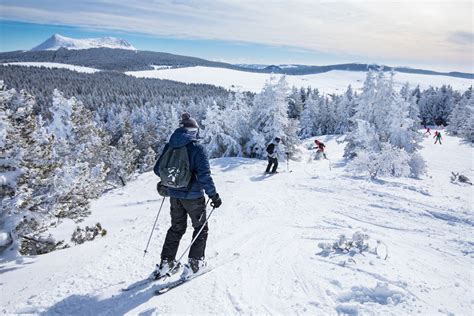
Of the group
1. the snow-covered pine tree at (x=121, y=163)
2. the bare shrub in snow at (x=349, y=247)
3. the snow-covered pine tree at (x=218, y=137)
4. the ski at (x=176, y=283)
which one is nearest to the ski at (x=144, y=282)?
the ski at (x=176, y=283)

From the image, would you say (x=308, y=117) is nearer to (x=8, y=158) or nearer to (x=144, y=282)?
(x=8, y=158)

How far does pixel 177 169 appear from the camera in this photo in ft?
15.7

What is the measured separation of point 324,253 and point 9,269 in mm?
6449

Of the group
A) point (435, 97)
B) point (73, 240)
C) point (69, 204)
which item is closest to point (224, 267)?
point (73, 240)

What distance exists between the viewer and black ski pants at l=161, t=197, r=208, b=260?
500cm

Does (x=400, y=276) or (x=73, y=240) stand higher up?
Result: (x=400, y=276)

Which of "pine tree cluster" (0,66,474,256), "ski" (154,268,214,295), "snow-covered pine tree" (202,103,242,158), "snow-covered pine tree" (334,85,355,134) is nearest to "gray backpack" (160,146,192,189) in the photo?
"ski" (154,268,214,295)

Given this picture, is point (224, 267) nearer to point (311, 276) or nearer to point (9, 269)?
point (311, 276)

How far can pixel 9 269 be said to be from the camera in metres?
6.58

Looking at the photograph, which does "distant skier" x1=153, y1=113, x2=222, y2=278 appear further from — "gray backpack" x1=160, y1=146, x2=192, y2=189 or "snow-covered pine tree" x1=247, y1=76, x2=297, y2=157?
"snow-covered pine tree" x1=247, y1=76, x2=297, y2=157

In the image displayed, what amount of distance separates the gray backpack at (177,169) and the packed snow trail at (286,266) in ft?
5.22

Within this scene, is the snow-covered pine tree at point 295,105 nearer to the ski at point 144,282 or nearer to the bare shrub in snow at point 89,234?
the bare shrub in snow at point 89,234

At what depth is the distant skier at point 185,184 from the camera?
4.78m

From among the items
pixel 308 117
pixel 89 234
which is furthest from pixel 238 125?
pixel 308 117
